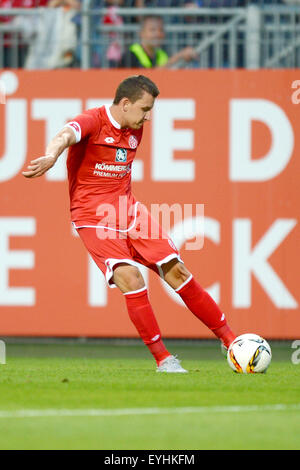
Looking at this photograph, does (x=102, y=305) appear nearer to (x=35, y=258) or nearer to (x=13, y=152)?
(x=35, y=258)

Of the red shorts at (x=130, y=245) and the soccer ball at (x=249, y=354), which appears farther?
the red shorts at (x=130, y=245)

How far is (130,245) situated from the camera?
8.67m

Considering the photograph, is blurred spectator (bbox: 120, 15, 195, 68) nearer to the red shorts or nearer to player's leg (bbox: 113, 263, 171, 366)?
the red shorts

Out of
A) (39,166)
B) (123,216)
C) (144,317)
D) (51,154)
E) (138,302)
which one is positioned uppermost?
(51,154)

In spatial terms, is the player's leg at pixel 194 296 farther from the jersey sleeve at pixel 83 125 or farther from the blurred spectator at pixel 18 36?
the blurred spectator at pixel 18 36

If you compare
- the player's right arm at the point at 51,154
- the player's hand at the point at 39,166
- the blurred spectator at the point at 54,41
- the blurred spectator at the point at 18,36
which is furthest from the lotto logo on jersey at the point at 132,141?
the blurred spectator at the point at 18,36

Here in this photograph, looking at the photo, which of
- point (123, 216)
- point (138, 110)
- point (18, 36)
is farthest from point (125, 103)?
point (18, 36)

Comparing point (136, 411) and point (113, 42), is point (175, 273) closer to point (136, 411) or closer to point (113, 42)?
point (136, 411)

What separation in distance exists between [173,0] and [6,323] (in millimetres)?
4230

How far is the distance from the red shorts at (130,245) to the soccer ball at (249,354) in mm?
829

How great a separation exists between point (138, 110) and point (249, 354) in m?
2.01

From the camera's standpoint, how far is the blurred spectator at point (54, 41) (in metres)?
12.6

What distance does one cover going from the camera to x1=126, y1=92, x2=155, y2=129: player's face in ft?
27.9

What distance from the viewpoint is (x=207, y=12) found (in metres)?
12.5
